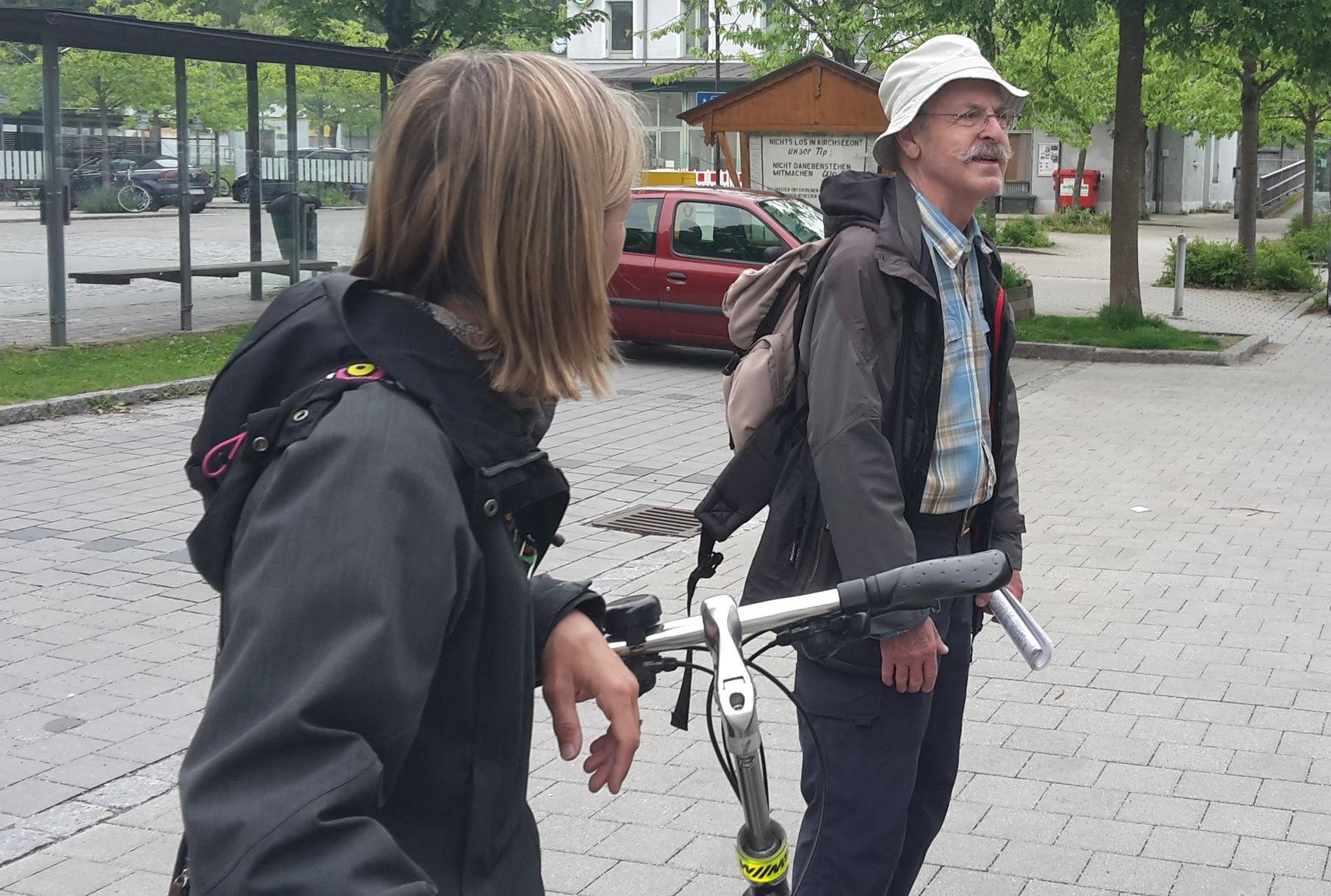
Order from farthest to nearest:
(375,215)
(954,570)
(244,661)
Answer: (954,570) < (375,215) < (244,661)

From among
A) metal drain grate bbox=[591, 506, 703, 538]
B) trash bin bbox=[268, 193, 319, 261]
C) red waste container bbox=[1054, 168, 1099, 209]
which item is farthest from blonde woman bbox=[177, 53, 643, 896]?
red waste container bbox=[1054, 168, 1099, 209]

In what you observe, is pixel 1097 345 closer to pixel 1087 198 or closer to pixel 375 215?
pixel 375 215

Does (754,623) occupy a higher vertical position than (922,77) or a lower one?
lower

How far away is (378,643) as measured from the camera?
4.08 ft

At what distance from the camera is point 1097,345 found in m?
15.8

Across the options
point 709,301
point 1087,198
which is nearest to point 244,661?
point 709,301

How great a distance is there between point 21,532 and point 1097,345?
37.1 feet

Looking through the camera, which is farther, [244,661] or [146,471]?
[146,471]

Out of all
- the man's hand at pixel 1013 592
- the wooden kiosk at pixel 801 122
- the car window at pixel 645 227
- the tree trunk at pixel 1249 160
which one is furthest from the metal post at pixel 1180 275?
the man's hand at pixel 1013 592

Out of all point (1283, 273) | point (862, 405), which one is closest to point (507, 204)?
point (862, 405)

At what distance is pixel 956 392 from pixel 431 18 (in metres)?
17.8

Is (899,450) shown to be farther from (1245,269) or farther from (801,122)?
(1245,269)

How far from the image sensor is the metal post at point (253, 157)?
1688 cm

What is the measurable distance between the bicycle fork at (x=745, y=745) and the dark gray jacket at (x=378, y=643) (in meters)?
0.21
